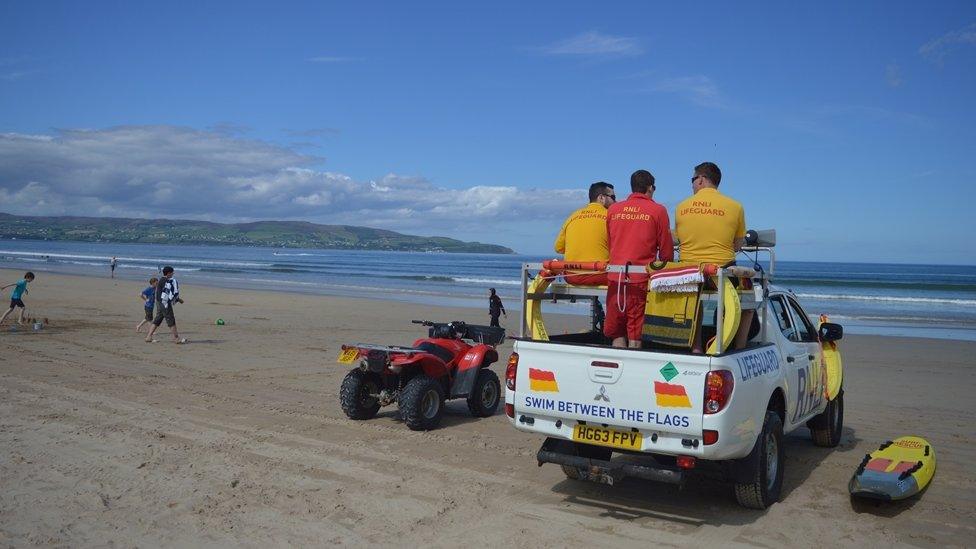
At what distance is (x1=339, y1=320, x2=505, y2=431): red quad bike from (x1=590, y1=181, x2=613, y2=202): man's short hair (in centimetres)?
306

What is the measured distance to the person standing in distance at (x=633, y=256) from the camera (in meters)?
5.96

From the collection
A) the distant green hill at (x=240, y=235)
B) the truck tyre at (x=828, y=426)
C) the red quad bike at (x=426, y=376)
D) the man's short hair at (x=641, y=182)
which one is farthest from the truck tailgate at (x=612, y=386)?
the distant green hill at (x=240, y=235)

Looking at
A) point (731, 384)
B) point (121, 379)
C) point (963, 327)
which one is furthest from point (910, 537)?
point (963, 327)

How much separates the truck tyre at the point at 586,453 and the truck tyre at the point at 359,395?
321 cm

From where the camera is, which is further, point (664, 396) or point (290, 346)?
point (290, 346)

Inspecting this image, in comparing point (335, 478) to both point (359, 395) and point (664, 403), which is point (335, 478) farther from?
point (664, 403)

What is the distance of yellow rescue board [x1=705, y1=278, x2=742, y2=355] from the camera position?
5480 mm

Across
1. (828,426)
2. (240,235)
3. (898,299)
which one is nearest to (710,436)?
(828,426)

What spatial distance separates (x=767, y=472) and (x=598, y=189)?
9.24 ft

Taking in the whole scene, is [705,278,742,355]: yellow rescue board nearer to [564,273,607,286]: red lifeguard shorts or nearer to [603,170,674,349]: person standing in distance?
[603,170,674,349]: person standing in distance

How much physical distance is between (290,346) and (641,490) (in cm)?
1098

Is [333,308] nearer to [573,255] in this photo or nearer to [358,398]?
[358,398]

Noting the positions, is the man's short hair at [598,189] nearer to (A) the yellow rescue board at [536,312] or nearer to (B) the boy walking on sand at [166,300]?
(A) the yellow rescue board at [536,312]

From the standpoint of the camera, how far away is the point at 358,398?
356 inches
